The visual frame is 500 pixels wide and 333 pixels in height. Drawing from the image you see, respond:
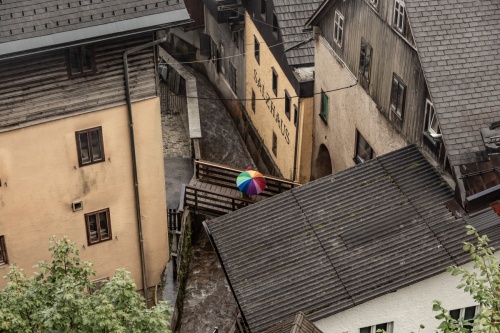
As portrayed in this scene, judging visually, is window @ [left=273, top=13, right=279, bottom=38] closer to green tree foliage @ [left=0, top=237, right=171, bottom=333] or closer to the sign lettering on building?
the sign lettering on building

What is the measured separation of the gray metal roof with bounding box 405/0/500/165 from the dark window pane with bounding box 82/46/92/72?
409 inches

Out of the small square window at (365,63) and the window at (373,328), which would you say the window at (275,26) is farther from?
the window at (373,328)

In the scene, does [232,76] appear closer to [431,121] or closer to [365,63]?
[365,63]

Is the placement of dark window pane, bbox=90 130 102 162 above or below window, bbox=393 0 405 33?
below

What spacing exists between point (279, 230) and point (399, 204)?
394 centimetres

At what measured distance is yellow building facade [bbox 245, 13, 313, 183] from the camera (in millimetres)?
42031

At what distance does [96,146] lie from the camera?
30953 mm

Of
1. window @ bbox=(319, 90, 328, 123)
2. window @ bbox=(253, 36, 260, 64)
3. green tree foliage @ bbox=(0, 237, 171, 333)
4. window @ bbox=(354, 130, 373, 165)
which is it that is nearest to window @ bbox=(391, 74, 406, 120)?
window @ bbox=(354, 130, 373, 165)

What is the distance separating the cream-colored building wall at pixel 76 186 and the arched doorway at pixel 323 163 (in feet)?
33.8

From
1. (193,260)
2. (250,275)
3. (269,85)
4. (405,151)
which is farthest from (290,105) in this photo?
(250,275)

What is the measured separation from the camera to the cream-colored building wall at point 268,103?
142 feet

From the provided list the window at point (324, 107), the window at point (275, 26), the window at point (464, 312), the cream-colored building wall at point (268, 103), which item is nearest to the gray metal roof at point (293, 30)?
the window at point (275, 26)

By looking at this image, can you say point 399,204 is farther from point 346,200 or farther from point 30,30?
point 30,30

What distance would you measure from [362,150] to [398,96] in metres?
5.40
